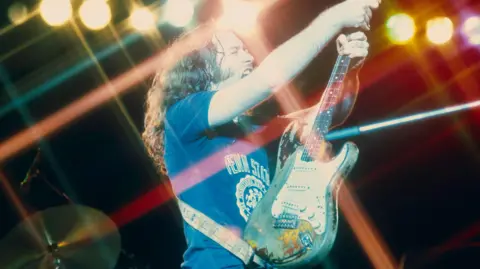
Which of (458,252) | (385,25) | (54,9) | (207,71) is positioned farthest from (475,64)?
(54,9)

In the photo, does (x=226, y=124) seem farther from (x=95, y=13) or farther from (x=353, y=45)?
(x=95, y=13)

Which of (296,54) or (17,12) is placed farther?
(17,12)

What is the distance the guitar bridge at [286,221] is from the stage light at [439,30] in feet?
4.61

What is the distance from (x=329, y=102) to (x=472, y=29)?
1.18 meters

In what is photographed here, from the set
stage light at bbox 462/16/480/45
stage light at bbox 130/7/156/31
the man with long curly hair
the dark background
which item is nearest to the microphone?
the dark background

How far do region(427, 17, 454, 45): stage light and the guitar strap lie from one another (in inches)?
60.3

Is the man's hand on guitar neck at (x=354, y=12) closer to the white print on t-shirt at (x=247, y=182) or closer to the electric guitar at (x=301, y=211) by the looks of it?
the electric guitar at (x=301, y=211)

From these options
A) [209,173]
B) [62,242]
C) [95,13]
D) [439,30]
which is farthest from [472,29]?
[62,242]

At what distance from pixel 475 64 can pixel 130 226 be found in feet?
6.48

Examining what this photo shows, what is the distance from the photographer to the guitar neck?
6.27 feet

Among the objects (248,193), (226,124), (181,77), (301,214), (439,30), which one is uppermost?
(181,77)

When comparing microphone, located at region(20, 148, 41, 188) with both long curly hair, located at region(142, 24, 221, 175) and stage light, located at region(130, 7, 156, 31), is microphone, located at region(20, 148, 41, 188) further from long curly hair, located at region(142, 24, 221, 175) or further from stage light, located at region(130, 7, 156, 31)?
long curly hair, located at region(142, 24, 221, 175)

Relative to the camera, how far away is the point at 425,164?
2.88 meters

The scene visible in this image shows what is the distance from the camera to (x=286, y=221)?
5.74 feet
